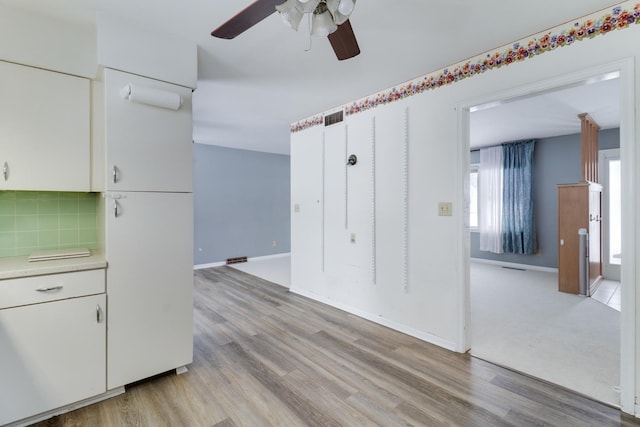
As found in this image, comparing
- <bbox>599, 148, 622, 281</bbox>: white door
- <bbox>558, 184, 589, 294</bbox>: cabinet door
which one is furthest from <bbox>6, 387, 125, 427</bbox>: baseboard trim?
<bbox>599, 148, 622, 281</bbox>: white door

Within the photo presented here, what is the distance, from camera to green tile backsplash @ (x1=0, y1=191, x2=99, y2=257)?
2.06m

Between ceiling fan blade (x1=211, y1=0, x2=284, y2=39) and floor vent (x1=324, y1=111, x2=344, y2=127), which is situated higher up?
floor vent (x1=324, y1=111, x2=344, y2=127)

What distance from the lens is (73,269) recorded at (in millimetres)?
1806

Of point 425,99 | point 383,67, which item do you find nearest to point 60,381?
point 383,67

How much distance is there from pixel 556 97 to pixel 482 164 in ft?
9.70

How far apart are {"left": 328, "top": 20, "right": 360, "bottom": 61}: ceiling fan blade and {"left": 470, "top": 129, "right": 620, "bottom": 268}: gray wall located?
559 cm

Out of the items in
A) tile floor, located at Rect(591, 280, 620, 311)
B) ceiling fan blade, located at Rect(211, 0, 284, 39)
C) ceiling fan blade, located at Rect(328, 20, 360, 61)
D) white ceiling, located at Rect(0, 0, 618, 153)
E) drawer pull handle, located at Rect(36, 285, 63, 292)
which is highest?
white ceiling, located at Rect(0, 0, 618, 153)

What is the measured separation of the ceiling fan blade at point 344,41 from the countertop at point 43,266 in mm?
1913

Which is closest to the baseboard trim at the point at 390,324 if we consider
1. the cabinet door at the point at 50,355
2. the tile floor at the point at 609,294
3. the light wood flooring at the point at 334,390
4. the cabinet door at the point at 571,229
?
the light wood flooring at the point at 334,390

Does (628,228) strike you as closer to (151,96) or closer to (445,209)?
(445,209)

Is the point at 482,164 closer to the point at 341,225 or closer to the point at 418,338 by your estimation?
the point at 341,225

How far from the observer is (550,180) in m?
5.53

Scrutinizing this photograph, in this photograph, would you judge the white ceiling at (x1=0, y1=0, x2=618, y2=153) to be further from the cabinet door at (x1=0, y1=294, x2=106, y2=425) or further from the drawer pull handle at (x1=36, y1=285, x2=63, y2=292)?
the cabinet door at (x1=0, y1=294, x2=106, y2=425)

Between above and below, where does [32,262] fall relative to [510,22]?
below
